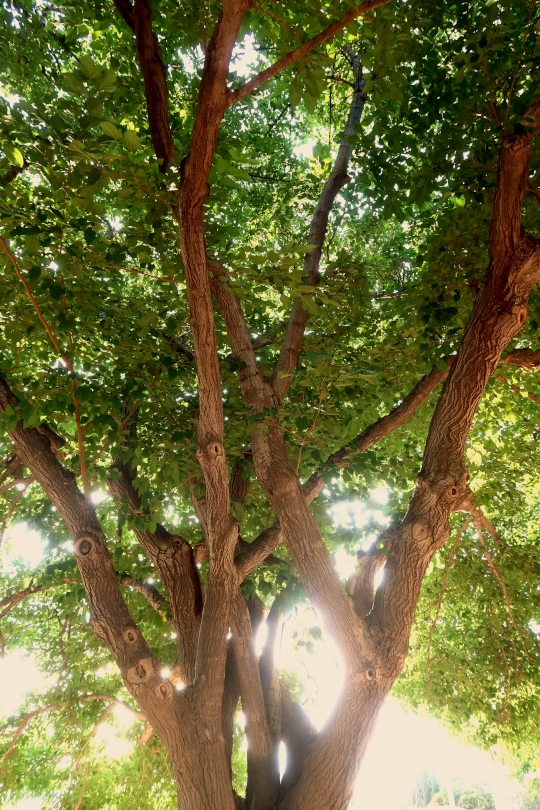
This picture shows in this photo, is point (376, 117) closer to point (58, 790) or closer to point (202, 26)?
point (202, 26)

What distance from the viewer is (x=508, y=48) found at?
303 cm

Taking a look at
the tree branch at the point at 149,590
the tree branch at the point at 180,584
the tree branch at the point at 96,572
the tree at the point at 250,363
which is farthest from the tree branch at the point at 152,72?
the tree branch at the point at 149,590

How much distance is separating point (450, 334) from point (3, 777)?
18.4 ft

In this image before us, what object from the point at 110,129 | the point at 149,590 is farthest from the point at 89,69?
the point at 149,590

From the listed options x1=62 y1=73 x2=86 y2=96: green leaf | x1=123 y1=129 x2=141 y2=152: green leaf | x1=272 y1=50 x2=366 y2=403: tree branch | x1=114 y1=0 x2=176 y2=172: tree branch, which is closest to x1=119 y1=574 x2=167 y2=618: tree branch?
x1=272 y1=50 x2=366 y2=403: tree branch

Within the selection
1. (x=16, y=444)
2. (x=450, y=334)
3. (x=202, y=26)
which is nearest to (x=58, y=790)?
(x=16, y=444)

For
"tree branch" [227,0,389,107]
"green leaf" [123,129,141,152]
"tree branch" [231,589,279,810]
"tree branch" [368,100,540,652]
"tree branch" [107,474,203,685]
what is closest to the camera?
"green leaf" [123,129,141,152]

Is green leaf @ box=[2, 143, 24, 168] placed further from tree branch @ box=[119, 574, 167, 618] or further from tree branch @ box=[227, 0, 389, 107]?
tree branch @ box=[119, 574, 167, 618]

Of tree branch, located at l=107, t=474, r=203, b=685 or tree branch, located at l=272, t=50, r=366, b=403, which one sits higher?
tree branch, located at l=272, t=50, r=366, b=403

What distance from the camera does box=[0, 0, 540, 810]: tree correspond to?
231 cm

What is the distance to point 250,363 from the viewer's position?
343 cm

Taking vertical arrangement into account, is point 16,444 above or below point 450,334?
above

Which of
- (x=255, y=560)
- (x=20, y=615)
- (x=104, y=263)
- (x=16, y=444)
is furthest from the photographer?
(x=20, y=615)

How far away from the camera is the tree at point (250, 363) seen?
7.59ft
